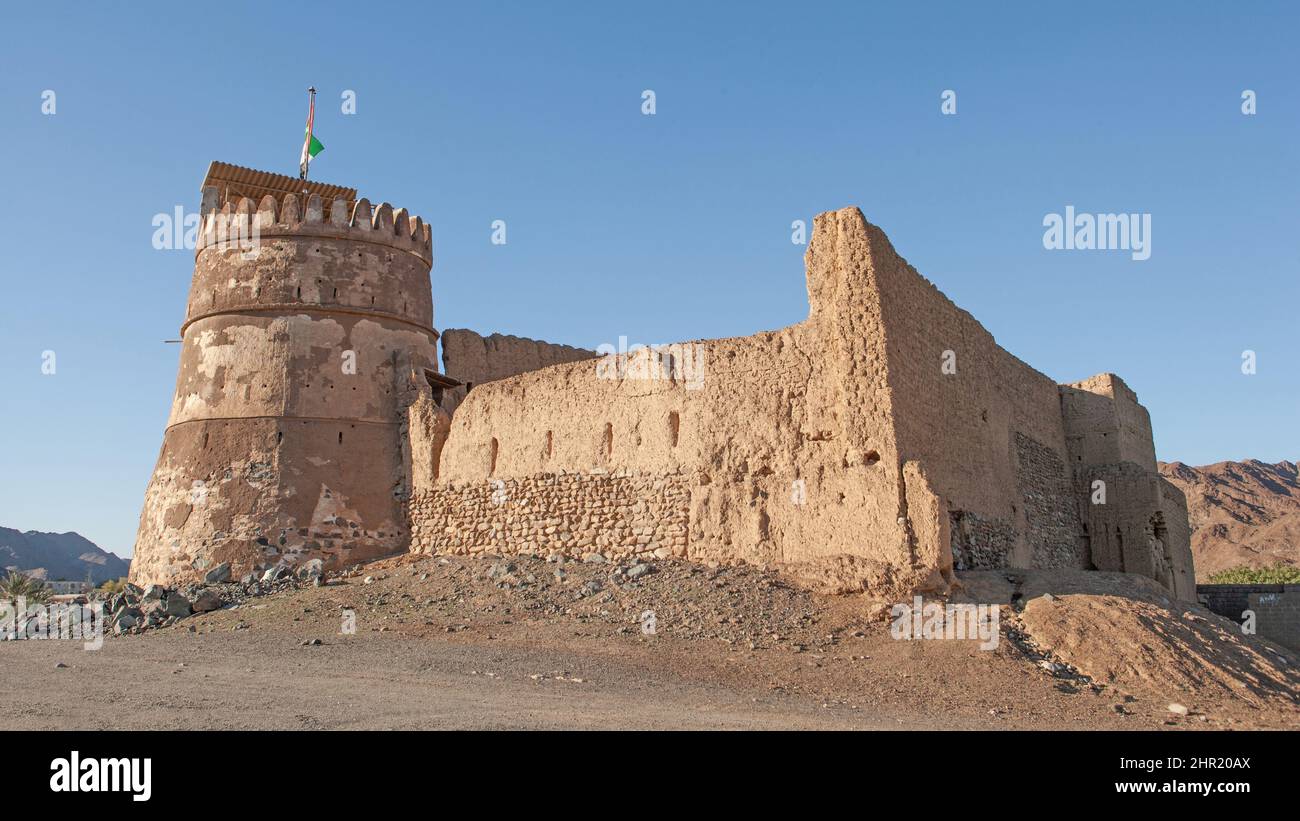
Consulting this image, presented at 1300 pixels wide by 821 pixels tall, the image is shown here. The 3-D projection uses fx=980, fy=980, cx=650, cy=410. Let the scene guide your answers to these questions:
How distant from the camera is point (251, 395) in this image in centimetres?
1738

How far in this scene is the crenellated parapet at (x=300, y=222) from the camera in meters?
18.0

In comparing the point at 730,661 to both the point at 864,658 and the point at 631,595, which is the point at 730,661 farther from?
the point at 631,595

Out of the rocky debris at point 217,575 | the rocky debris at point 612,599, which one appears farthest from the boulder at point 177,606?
the rocky debris at point 612,599

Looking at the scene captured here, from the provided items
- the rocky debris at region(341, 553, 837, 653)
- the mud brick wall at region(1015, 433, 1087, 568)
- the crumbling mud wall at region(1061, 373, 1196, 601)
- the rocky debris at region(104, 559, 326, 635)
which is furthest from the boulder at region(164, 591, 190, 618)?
the crumbling mud wall at region(1061, 373, 1196, 601)

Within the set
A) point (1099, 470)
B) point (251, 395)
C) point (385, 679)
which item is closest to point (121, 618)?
point (251, 395)

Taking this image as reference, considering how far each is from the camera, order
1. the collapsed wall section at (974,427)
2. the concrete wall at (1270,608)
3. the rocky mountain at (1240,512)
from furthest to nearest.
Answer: the rocky mountain at (1240,512) → the concrete wall at (1270,608) → the collapsed wall section at (974,427)

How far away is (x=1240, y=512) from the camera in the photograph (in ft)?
168

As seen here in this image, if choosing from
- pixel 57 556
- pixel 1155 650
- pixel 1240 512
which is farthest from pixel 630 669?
pixel 57 556

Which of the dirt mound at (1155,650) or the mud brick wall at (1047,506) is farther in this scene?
the mud brick wall at (1047,506)

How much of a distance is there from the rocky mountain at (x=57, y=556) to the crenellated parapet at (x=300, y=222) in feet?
263

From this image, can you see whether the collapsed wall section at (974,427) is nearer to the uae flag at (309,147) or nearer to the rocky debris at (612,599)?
the rocky debris at (612,599)

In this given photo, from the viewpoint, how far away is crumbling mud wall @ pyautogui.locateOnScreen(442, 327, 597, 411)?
19.2 m

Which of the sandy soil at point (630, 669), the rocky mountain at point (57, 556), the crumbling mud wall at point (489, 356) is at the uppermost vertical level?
the crumbling mud wall at point (489, 356)
